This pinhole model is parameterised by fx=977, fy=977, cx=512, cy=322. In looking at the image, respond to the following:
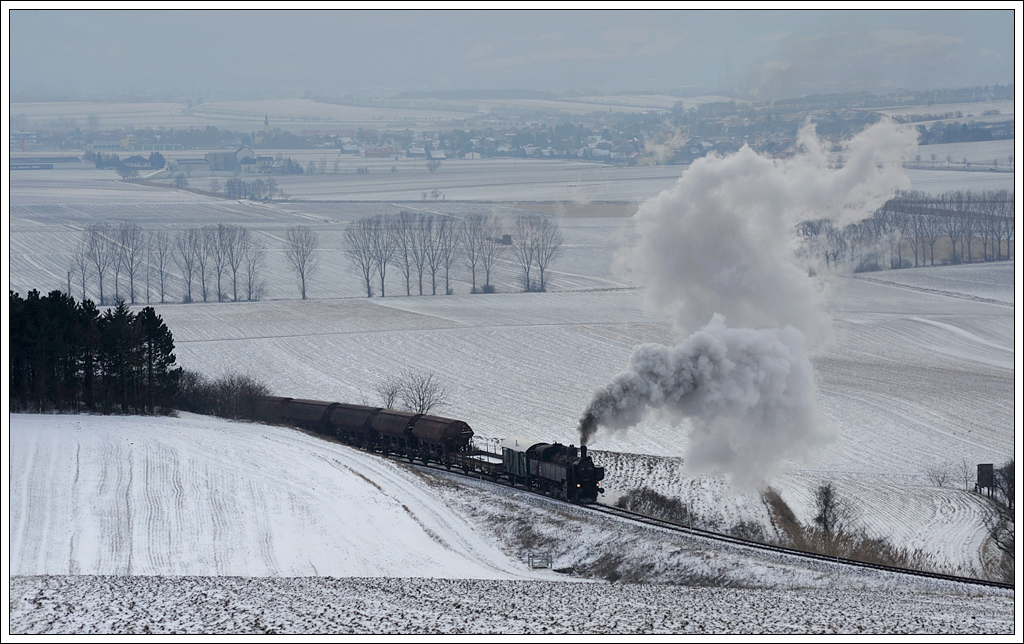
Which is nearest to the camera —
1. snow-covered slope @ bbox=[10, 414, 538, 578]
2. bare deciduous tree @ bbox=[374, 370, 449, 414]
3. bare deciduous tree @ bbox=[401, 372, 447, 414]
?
snow-covered slope @ bbox=[10, 414, 538, 578]

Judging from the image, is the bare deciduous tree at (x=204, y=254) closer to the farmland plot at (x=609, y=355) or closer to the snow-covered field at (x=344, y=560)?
the farmland plot at (x=609, y=355)

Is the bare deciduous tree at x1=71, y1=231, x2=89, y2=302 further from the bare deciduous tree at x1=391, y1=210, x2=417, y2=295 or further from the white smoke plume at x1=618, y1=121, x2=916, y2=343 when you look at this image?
the white smoke plume at x1=618, y1=121, x2=916, y2=343

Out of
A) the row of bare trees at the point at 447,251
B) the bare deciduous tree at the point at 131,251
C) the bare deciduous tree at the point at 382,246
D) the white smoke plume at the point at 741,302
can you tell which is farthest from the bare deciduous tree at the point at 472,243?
the white smoke plume at the point at 741,302

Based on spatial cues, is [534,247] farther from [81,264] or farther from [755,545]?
[755,545]

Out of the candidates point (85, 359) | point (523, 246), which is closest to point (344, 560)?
point (85, 359)

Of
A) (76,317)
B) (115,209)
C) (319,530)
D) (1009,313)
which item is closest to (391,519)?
(319,530)

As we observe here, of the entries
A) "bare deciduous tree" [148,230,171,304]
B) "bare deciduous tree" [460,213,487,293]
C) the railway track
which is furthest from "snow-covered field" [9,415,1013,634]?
"bare deciduous tree" [460,213,487,293]
